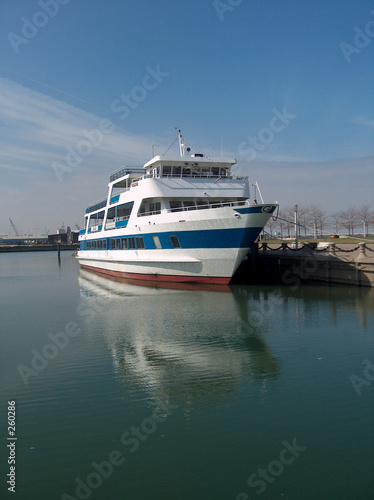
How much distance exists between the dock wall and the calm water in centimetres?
585

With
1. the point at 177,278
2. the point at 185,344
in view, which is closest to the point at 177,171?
the point at 177,278

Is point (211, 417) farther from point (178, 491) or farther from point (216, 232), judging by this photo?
point (216, 232)

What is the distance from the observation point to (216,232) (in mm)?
20453

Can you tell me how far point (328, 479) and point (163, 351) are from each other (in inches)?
251

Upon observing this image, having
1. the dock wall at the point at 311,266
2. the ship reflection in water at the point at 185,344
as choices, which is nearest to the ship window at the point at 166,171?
the dock wall at the point at 311,266

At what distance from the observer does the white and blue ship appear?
66.4ft

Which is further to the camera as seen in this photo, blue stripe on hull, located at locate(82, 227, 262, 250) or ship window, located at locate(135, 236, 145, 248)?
ship window, located at locate(135, 236, 145, 248)

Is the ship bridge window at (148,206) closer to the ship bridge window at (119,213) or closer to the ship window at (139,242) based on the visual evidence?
the ship bridge window at (119,213)

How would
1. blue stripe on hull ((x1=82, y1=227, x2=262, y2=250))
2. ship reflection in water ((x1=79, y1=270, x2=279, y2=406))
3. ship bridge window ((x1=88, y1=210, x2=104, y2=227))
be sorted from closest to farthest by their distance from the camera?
ship reflection in water ((x1=79, y1=270, x2=279, y2=406)) → blue stripe on hull ((x1=82, y1=227, x2=262, y2=250)) → ship bridge window ((x1=88, y1=210, x2=104, y2=227))

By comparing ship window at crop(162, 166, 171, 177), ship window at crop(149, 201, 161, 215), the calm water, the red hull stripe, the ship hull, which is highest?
ship window at crop(162, 166, 171, 177)

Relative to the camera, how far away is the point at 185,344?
11750 mm

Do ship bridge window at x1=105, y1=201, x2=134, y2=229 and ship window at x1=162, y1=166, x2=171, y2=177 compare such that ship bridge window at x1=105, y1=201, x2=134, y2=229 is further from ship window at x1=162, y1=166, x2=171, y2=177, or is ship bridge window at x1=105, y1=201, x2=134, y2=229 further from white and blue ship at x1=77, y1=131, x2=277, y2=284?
ship window at x1=162, y1=166, x2=171, y2=177

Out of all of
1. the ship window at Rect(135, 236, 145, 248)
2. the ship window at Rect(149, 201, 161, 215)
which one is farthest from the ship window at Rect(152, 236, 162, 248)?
the ship window at Rect(149, 201, 161, 215)

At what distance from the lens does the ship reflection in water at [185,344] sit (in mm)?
8812
